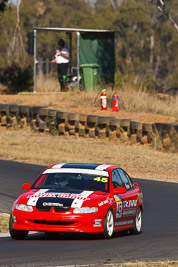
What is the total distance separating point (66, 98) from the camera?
1157 inches

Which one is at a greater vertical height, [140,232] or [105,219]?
[105,219]

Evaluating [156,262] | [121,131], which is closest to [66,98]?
[121,131]

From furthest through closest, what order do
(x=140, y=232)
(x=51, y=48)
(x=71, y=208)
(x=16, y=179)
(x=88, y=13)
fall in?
(x=88, y=13) → (x=51, y=48) → (x=16, y=179) → (x=140, y=232) → (x=71, y=208)

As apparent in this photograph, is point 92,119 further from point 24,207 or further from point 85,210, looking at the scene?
point 85,210

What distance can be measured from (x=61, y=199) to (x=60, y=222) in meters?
0.35

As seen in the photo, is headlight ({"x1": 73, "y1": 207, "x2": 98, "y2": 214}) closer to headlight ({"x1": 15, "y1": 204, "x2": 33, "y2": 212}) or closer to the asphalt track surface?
the asphalt track surface

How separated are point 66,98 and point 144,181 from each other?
12696 mm

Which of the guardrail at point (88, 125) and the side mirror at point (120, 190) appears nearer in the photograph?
the side mirror at point (120, 190)

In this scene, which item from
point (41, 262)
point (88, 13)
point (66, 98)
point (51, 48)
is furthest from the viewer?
point (88, 13)

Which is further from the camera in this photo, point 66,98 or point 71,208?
point 66,98

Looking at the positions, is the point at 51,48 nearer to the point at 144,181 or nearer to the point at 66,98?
the point at 66,98

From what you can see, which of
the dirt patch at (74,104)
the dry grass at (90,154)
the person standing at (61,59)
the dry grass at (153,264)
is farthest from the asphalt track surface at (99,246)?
the person standing at (61,59)

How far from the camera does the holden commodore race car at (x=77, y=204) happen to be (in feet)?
29.7

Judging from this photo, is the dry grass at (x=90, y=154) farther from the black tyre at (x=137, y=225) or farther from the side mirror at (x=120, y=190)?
the side mirror at (x=120, y=190)
